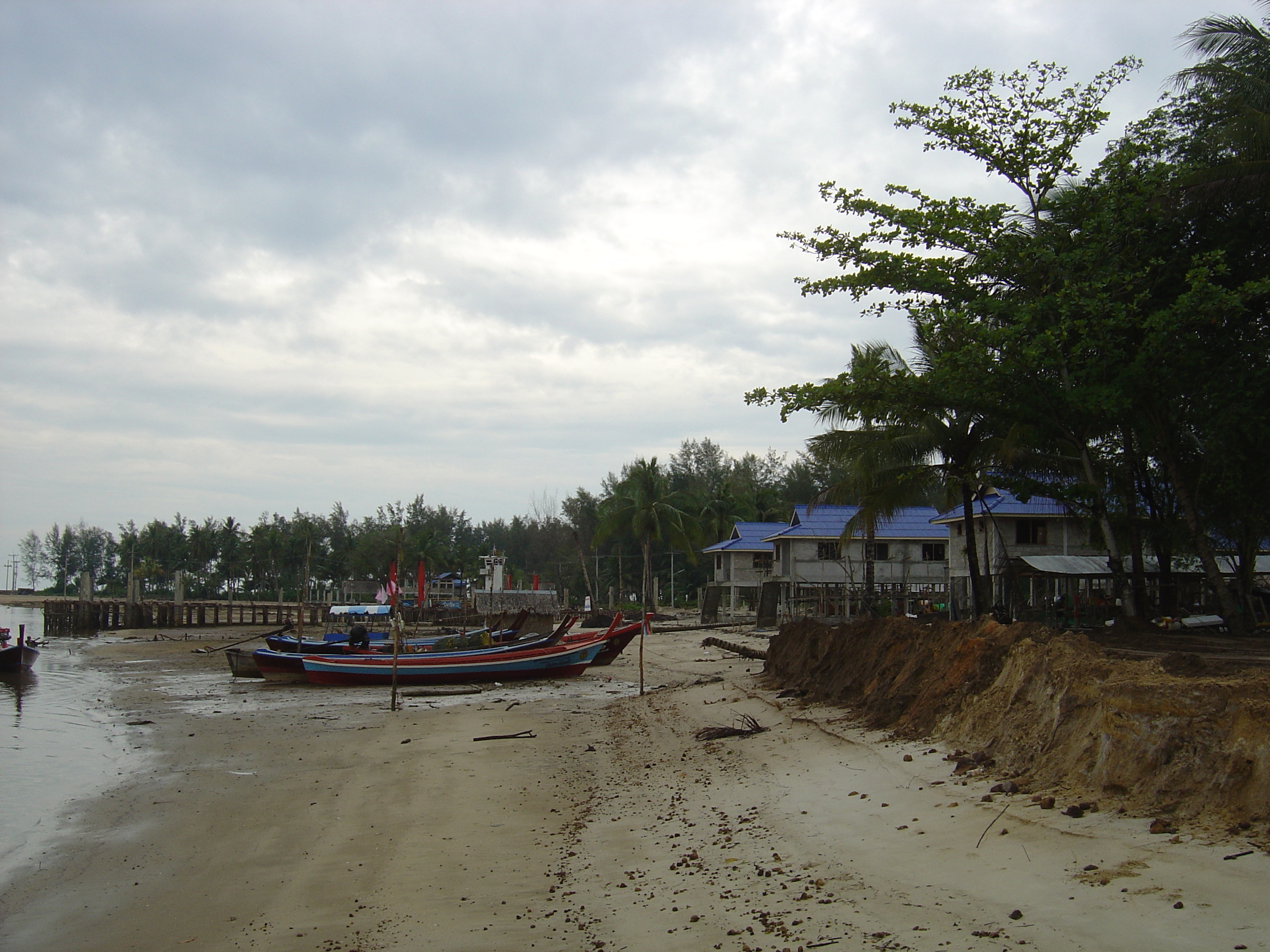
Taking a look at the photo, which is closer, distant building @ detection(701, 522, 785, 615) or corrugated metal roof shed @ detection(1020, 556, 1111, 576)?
corrugated metal roof shed @ detection(1020, 556, 1111, 576)

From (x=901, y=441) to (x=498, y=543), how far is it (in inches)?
3718

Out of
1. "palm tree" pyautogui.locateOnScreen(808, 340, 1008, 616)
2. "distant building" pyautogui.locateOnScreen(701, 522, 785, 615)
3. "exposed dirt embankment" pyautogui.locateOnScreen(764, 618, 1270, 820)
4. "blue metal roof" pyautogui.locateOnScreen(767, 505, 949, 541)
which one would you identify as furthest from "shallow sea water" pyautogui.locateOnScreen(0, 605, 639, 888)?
"distant building" pyautogui.locateOnScreen(701, 522, 785, 615)

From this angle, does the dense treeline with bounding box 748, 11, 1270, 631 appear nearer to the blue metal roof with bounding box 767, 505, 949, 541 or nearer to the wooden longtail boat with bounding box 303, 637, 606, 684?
the wooden longtail boat with bounding box 303, 637, 606, 684

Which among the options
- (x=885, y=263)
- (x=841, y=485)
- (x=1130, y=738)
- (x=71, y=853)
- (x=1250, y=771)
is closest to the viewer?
(x=1250, y=771)

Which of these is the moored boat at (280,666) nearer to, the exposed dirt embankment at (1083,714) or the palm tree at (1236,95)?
the exposed dirt embankment at (1083,714)

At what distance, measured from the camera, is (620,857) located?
28.2 feet

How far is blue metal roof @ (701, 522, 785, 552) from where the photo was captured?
4975cm

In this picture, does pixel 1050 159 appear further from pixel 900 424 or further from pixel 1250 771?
pixel 1250 771

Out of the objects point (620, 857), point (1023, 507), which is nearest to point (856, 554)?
point (1023, 507)

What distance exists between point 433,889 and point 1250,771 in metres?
6.60

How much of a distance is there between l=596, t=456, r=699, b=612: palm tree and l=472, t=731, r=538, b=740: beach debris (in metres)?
37.3

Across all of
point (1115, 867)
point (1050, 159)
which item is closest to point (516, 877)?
point (1115, 867)

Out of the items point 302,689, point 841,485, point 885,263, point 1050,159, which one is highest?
point 1050,159

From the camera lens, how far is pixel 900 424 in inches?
836
